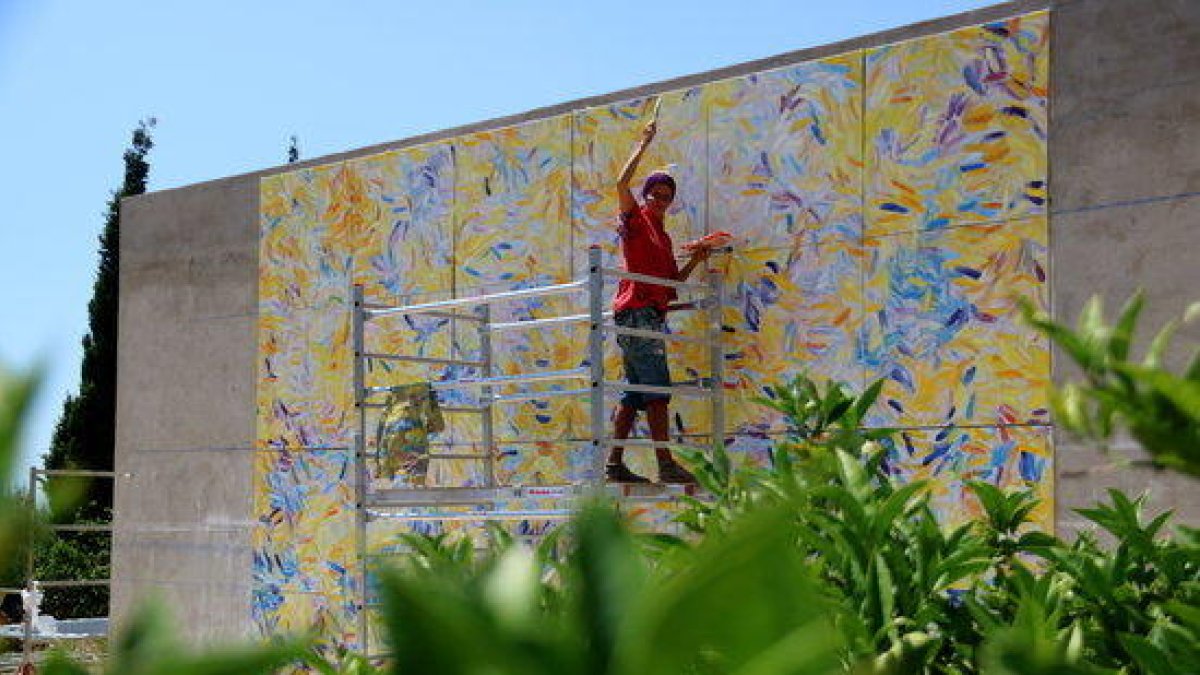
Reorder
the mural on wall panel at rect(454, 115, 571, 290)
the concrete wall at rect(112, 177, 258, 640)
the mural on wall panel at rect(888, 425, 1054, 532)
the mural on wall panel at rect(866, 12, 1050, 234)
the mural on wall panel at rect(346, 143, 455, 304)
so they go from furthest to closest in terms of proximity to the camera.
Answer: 1. the concrete wall at rect(112, 177, 258, 640)
2. the mural on wall panel at rect(346, 143, 455, 304)
3. the mural on wall panel at rect(454, 115, 571, 290)
4. the mural on wall panel at rect(866, 12, 1050, 234)
5. the mural on wall panel at rect(888, 425, 1054, 532)

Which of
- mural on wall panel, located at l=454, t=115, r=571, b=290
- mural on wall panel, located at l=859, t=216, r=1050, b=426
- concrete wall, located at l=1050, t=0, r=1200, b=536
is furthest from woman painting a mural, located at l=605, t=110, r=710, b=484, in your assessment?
concrete wall, located at l=1050, t=0, r=1200, b=536

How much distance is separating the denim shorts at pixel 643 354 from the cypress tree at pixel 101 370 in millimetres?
10688

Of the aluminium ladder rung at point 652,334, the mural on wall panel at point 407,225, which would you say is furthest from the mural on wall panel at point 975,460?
the mural on wall panel at point 407,225

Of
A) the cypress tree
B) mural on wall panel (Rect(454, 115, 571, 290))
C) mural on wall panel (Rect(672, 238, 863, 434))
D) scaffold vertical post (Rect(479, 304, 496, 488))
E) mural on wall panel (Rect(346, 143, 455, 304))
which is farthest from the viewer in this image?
the cypress tree

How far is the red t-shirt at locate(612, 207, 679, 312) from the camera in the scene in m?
5.80

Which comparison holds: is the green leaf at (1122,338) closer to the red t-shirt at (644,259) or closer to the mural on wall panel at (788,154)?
the mural on wall panel at (788,154)

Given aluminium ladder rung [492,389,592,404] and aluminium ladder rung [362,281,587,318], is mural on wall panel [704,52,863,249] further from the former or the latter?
aluminium ladder rung [492,389,592,404]

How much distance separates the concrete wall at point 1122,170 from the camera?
4.87 m

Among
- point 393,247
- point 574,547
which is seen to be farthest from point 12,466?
point 393,247

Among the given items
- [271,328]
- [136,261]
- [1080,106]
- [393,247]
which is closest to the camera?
[1080,106]

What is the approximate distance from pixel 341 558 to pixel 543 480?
121cm

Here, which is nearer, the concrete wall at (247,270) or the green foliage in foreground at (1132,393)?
the green foliage in foreground at (1132,393)

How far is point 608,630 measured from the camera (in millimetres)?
294

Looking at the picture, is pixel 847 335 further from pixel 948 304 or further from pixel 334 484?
pixel 334 484
